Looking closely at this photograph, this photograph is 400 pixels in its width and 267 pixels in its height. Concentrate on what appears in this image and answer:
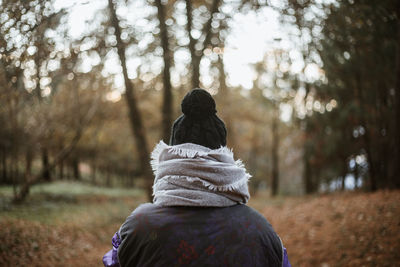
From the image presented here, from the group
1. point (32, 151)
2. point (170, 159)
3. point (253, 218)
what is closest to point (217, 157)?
point (170, 159)

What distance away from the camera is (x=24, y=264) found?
Answer: 5.27 m

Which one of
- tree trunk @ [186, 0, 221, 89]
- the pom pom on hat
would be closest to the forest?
tree trunk @ [186, 0, 221, 89]

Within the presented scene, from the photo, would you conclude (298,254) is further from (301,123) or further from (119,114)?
(119,114)

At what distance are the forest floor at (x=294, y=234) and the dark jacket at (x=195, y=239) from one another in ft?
15.0

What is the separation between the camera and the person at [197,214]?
5.62 ft

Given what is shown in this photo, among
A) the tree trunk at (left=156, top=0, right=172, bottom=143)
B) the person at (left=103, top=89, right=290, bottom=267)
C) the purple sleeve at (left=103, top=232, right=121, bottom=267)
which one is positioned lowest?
the purple sleeve at (left=103, top=232, right=121, bottom=267)

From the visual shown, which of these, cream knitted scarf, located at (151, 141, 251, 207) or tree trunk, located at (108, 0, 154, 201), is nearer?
cream knitted scarf, located at (151, 141, 251, 207)

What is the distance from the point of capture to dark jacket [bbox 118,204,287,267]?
170 centimetres

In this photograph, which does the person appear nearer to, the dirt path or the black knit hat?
the black knit hat

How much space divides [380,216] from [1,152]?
14.1 meters

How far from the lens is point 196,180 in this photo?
5.90 feet

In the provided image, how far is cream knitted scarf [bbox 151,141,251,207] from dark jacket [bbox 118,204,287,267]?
0.21 feet

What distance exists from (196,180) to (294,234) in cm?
746

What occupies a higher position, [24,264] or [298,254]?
[24,264]
